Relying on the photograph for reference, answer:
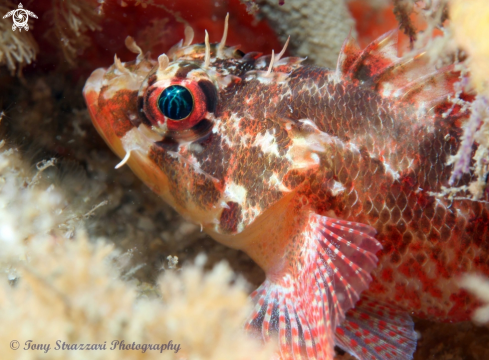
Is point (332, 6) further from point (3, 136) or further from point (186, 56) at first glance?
point (3, 136)

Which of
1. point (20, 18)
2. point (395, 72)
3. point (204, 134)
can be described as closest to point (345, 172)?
point (395, 72)

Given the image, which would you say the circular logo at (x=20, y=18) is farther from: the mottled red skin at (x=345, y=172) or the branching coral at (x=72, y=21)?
the mottled red skin at (x=345, y=172)

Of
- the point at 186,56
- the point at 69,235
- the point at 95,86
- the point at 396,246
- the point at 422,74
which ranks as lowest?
the point at 69,235

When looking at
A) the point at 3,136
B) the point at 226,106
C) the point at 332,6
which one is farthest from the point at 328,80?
the point at 3,136

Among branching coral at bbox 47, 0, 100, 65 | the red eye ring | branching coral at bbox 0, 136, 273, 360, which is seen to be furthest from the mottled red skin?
branching coral at bbox 0, 136, 273, 360

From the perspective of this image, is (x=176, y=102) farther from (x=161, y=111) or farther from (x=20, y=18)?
(x=20, y=18)

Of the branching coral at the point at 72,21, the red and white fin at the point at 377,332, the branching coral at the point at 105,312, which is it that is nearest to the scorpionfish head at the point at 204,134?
the branching coral at the point at 72,21

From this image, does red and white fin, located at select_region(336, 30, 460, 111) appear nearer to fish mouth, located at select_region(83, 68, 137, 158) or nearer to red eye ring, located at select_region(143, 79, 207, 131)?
red eye ring, located at select_region(143, 79, 207, 131)
